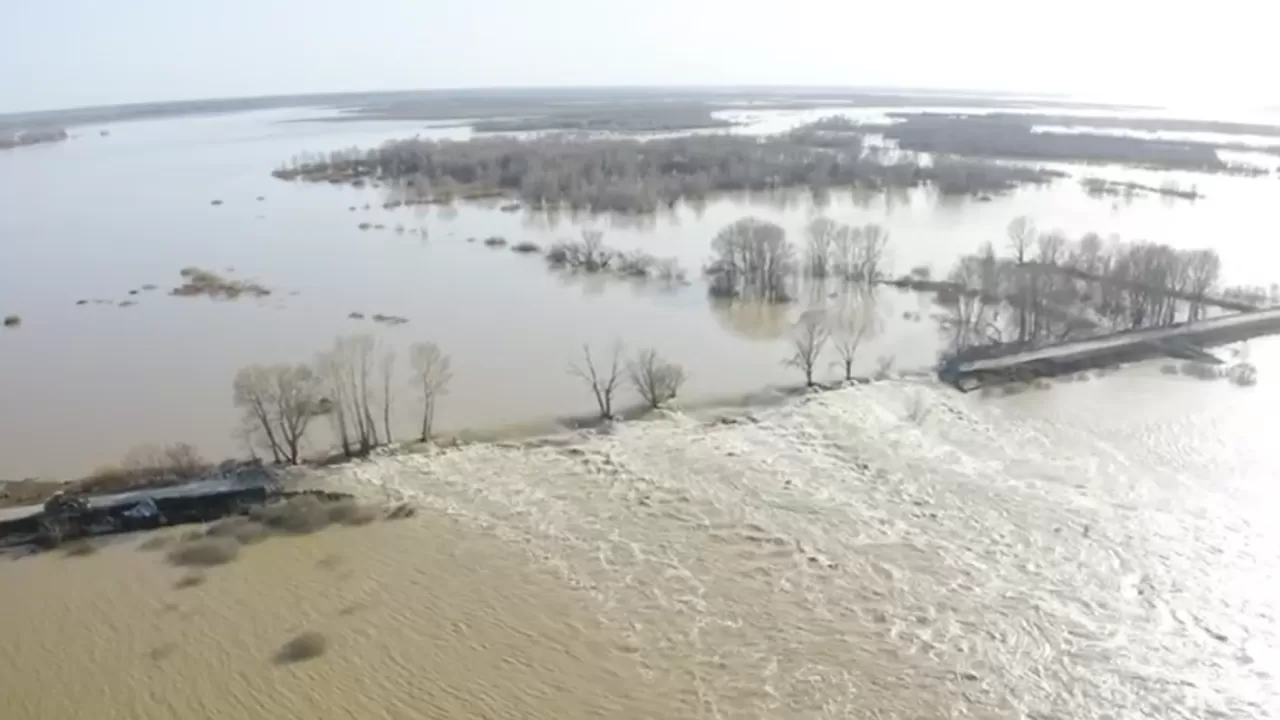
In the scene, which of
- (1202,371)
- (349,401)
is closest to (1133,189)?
(1202,371)

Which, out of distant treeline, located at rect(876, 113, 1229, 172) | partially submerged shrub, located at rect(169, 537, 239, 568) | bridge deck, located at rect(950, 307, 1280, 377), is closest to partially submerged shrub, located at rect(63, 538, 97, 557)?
partially submerged shrub, located at rect(169, 537, 239, 568)

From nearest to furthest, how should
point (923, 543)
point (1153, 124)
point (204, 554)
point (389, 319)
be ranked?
point (923, 543), point (204, 554), point (389, 319), point (1153, 124)

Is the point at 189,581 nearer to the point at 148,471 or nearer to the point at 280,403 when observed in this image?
the point at 148,471

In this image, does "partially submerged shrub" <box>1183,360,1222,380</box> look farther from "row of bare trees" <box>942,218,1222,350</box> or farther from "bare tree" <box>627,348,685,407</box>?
"bare tree" <box>627,348,685,407</box>

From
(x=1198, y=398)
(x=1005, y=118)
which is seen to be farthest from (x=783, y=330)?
(x=1005, y=118)

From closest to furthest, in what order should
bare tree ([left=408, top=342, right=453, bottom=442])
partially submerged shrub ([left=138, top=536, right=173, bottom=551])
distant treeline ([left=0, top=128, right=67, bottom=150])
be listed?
1. partially submerged shrub ([left=138, top=536, right=173, bottom=551])
2. bare tree ([left=408, top=342, right=453, bottom=442])
3. distant treeline ([left=0, top=128, right=67, bottom=150])

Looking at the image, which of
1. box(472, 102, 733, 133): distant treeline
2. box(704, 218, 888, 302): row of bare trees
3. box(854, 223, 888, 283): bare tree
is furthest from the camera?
box(472, 102, 733, 133): distant treeline
